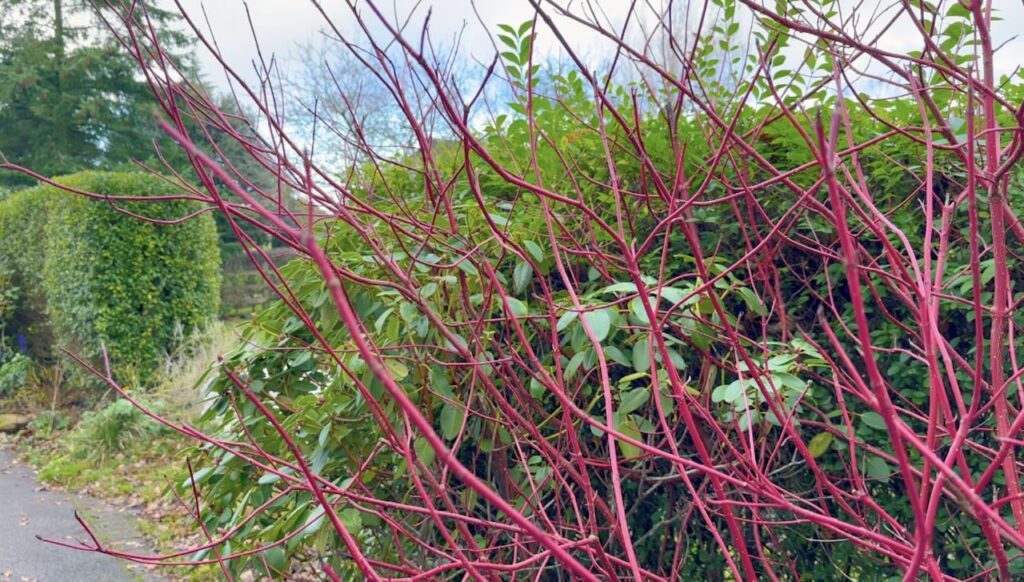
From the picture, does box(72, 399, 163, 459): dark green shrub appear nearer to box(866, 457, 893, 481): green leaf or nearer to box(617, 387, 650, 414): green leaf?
box(617, 387, 650, 414): green leaf

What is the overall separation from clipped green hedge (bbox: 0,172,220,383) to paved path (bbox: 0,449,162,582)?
6.48ft

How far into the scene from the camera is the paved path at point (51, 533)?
371 centimetres

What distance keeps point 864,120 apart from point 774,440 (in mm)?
893

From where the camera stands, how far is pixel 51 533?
4.41 metres

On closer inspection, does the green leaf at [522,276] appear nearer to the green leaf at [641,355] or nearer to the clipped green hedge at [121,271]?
the green leaf at [641,355]

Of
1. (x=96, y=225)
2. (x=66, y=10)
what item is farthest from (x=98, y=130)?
(x=96, y=225)

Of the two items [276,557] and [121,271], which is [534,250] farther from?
[121,271]

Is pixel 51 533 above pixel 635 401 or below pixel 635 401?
below

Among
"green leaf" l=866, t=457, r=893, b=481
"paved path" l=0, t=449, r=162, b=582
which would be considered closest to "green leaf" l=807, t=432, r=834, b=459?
"green leaf" l=866, t=457, r=893, b=481

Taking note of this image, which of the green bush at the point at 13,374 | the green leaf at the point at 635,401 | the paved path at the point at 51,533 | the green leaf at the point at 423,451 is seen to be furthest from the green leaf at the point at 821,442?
the green bush at the point at 13,374

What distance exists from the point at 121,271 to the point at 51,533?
160 inches

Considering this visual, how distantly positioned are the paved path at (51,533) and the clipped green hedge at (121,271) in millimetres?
1974

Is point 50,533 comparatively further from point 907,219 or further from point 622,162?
point 907,219

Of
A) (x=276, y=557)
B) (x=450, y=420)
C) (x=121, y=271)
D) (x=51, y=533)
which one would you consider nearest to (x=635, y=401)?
(x=450, y=420)
